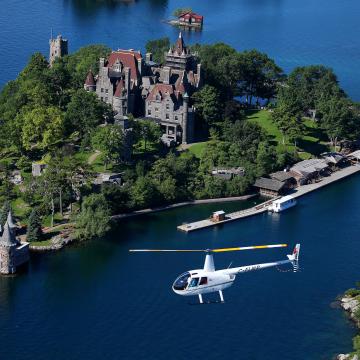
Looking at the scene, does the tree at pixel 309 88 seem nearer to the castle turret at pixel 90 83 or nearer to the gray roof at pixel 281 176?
Answer: the gray roof at pixel 281 176

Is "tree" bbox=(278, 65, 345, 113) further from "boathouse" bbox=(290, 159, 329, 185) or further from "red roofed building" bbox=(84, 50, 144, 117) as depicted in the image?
"red roofed building" bbox=(84, 50, 144, 117)

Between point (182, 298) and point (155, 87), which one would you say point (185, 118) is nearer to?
point (155, 87)

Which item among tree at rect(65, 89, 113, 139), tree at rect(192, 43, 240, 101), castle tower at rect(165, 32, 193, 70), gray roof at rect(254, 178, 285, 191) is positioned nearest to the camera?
gray roof at rect(254, 178, 285, 191)

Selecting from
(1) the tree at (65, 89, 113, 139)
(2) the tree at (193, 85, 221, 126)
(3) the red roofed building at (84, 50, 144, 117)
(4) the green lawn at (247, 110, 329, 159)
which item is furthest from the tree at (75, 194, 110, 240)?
(4) the green lawn at (247, 110, 329, 159)

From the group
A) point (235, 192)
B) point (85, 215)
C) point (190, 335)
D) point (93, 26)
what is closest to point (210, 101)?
point (235, 192)

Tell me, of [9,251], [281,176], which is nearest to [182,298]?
[9,251]

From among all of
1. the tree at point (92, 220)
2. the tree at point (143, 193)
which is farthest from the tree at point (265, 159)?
the tree at point (92, 220)
